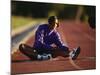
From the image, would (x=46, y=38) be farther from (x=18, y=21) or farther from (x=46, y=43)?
(x=18, y=21)

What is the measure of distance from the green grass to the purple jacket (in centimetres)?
17

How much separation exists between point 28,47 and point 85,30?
0.76 metres

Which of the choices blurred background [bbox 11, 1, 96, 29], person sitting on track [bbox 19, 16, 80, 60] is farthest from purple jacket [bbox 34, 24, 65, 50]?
blurred background [bbox 11, 1, 96, 29]

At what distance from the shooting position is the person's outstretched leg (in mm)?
2557

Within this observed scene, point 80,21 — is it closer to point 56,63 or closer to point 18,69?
point 56,63

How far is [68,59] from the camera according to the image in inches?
108

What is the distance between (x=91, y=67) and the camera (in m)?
2.89

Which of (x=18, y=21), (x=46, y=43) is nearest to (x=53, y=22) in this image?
(x=46, y=43)

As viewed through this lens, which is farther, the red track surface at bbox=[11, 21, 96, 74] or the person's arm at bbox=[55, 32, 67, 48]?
the person's arm at bbox=[55, 32, 67, 48]

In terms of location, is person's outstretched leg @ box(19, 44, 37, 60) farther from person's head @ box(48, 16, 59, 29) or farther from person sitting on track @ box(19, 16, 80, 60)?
person's head @ box(48, 16, 59, 29)

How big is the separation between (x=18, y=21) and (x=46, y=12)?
1.14 ft

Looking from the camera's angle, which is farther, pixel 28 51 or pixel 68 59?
pixel 68 59

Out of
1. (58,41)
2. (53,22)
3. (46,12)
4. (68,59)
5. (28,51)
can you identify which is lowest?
(68,59)
